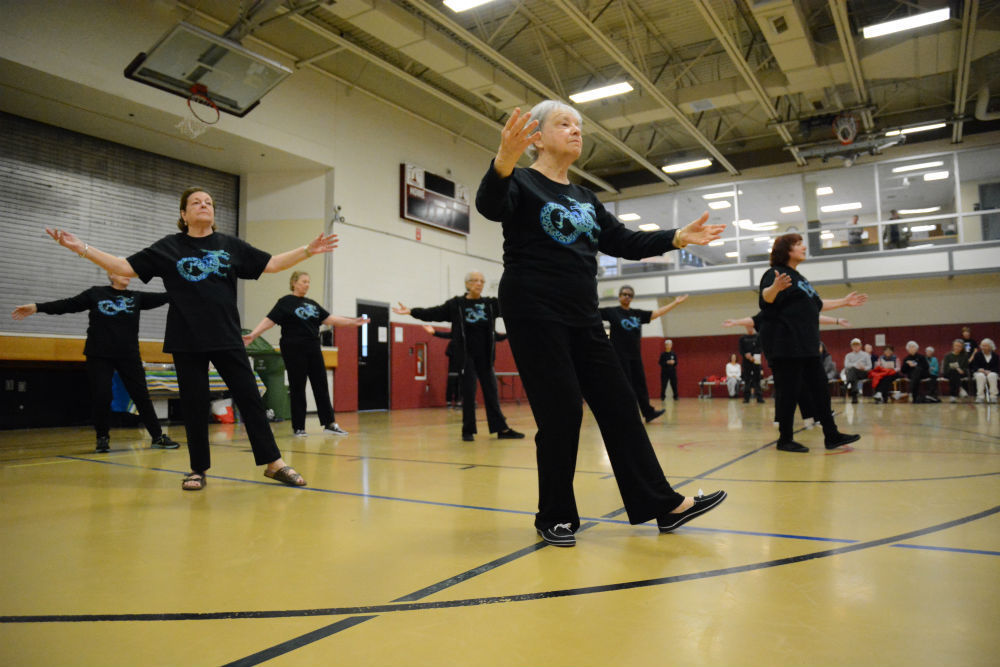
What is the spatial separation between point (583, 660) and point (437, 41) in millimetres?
11085

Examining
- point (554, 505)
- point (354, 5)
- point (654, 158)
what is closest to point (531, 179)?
point (554, 505)

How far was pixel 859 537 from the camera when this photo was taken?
2.21 m

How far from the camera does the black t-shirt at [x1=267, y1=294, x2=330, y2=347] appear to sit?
21.6ft

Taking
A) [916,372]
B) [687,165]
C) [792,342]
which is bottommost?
[916,372]

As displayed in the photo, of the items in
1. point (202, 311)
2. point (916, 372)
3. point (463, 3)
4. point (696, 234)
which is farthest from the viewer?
point (916, 372)

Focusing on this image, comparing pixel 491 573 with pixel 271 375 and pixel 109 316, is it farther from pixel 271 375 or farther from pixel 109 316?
pixel 271 375

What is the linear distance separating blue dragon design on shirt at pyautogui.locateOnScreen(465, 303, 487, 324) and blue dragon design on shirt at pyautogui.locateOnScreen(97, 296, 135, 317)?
3.05 metres

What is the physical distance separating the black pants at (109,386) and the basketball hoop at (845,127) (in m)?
15.1

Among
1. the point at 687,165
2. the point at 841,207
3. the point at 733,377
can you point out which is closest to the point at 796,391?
the point at 687,165

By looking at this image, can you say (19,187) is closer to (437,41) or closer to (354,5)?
(354,5)

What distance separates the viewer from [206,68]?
8.52 m

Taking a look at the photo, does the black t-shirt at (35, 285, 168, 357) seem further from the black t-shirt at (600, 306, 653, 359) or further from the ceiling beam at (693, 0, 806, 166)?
the ceiling beam at (693, 0, 806, 166)

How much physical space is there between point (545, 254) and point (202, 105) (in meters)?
9.61

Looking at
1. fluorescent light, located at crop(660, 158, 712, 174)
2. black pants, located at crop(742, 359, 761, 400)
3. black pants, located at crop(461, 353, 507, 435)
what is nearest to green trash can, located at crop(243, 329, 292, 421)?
black pants, located at crop(461, 353, 507, 435)
